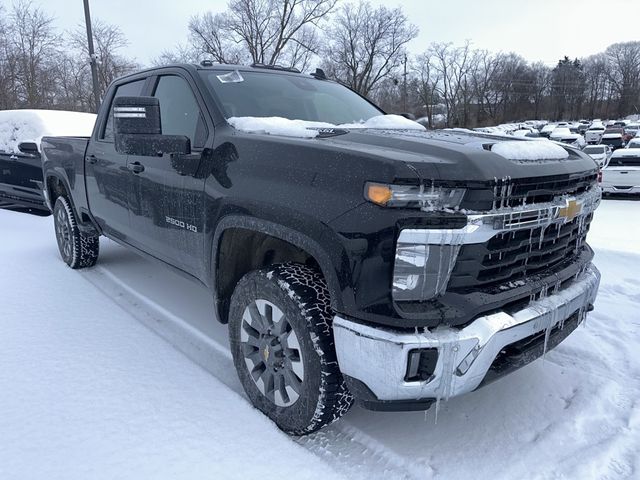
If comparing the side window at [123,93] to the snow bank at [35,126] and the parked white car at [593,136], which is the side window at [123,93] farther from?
the parked white car at [593,136]

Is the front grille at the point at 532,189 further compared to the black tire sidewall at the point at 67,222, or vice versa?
the black tire sidewall at the point at 67,222

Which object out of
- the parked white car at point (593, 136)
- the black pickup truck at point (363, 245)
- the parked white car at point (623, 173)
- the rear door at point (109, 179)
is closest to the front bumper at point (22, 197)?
the rear door at point (109, 179)

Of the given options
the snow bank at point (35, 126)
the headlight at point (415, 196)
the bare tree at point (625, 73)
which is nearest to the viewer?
the headlight at point (415, 196)

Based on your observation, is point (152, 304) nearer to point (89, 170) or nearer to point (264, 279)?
point (89, 170)

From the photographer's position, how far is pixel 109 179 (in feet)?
12.8

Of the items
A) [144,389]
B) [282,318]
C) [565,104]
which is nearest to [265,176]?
[282,318]

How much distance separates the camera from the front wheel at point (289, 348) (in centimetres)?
213

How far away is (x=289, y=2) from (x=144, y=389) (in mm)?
37321

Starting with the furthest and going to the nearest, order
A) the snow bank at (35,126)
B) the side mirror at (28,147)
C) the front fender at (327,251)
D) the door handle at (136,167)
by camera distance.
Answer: the snow bank at (35,126), the side mirror at (28,147), the door handle at (136,167), the front fender at (327,251)

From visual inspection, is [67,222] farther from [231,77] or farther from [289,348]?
[289,348]

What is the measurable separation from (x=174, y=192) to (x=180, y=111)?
0.56m

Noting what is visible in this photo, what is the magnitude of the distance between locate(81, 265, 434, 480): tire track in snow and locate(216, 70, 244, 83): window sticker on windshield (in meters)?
1.71

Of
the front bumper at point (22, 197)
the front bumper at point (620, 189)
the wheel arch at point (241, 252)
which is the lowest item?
the front bumper at point (620, 189)

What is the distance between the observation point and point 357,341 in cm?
194
